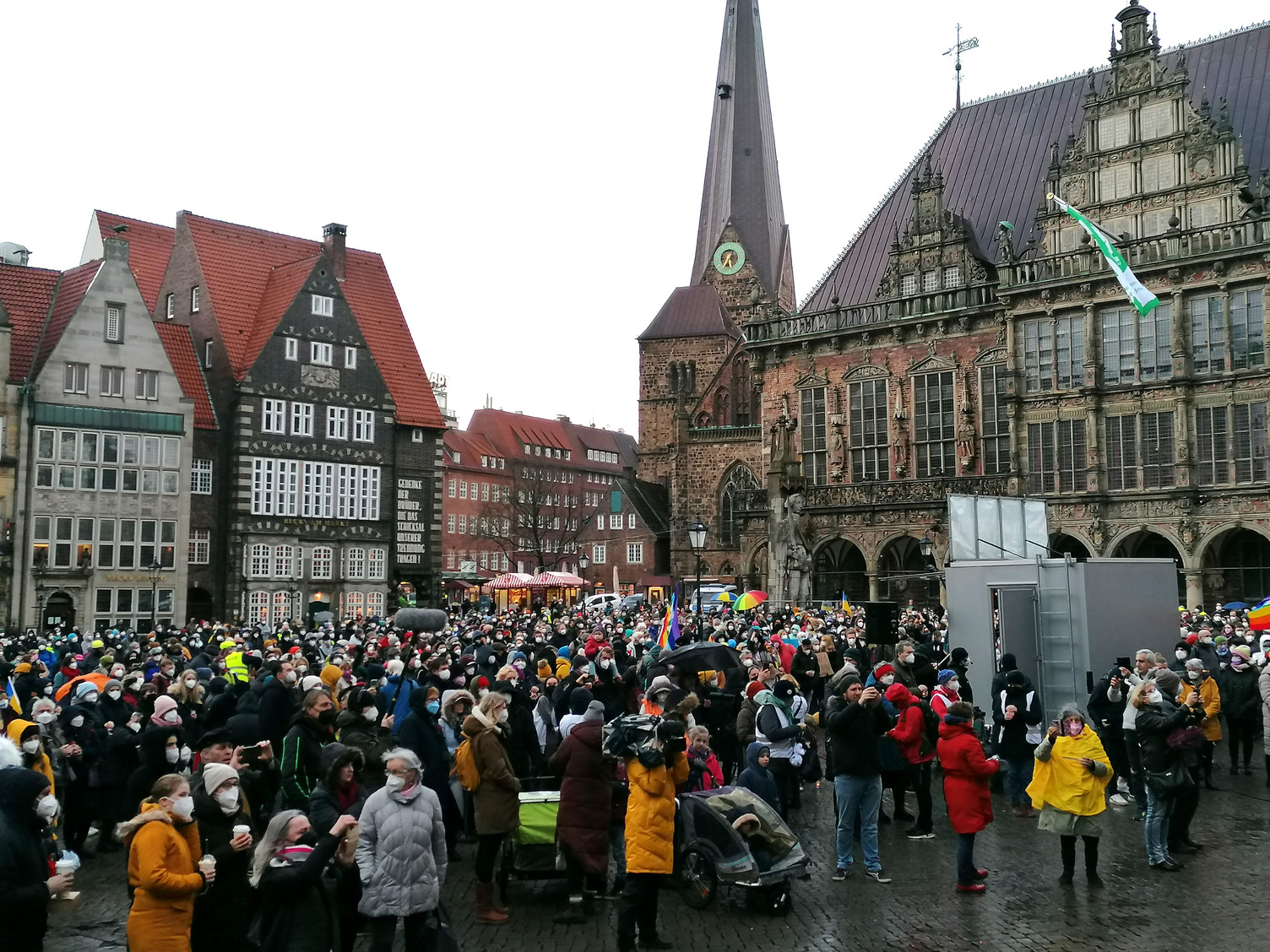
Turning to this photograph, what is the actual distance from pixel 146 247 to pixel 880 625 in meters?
40.6

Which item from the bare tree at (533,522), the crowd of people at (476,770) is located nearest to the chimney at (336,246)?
the bare tree at (533,522)

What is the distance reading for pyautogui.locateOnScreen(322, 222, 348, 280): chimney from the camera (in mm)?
52406

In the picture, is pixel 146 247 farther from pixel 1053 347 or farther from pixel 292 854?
pixel 292 854

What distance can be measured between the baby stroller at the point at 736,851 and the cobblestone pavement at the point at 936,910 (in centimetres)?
18

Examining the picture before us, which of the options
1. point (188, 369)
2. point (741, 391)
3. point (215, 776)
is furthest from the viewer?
point (741, 391)

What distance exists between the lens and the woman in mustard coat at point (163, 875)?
6.00m

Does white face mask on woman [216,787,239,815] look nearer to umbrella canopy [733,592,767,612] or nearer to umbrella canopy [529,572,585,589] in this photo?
umbrella canopy [733,592,767,612]

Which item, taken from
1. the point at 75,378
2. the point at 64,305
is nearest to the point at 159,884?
the point at 75,378

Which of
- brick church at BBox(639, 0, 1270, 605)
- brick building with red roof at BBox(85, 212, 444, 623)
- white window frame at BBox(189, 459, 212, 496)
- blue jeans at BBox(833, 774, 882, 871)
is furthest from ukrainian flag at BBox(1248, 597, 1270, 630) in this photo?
white window frame at BBox(189, 459, 212, 496)

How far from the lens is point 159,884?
19.5 feet

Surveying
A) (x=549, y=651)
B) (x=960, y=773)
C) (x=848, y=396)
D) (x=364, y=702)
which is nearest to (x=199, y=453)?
(x=848, y=396)

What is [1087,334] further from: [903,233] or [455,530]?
[455,530]

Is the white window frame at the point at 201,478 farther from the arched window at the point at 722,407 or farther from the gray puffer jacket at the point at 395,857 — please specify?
the gray puffer jacket at the point at 395,857

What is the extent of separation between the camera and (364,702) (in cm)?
1070
